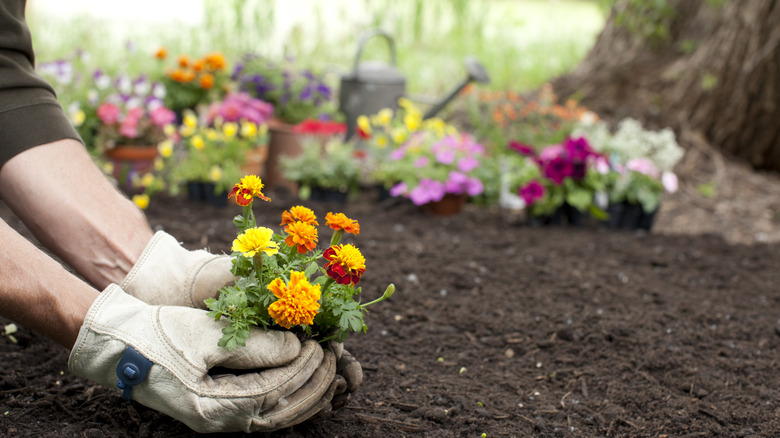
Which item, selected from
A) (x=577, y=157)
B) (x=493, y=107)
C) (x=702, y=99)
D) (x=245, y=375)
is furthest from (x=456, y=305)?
(x=702, y=99)

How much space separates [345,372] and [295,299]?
30 cm

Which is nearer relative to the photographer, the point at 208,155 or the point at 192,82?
the point at 208,155

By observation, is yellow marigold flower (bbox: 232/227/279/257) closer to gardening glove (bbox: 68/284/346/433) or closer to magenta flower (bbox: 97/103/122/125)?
gardening glove (bbox: 68/284/346/433)

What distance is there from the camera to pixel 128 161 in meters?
3.32

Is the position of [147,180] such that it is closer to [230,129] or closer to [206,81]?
[230,129]

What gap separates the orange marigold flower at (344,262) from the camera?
1151mm

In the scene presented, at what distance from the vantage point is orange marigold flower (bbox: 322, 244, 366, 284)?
1.15 metres

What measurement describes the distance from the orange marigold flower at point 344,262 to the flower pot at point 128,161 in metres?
2.40

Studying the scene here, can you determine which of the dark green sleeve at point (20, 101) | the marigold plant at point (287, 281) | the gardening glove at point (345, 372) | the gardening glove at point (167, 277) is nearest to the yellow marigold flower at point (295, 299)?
the marigold plant at point (287, 281)

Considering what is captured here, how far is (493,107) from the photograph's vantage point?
14.3 ft

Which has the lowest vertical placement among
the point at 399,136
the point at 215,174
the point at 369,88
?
the point at 215,174

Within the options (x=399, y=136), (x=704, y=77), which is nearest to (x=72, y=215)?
(x=399, y=136)

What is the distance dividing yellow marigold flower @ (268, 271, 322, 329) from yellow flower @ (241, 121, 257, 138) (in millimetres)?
2320

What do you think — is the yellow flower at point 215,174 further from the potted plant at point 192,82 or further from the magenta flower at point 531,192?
the magenta flower at point 531,192
